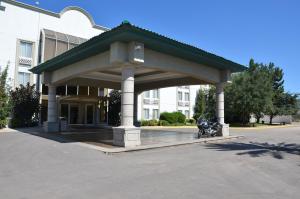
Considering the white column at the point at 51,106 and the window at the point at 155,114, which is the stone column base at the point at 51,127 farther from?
the window at the point at 155,114

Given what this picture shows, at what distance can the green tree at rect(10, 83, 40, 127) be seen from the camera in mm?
26484

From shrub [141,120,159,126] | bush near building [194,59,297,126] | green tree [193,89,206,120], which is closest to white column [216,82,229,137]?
bush near building [194,59,297,126]

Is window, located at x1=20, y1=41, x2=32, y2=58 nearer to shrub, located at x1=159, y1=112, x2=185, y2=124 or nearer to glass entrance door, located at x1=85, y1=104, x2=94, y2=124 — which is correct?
glass entrance door, located at x1=85, y1=104, x2=94, y2=124

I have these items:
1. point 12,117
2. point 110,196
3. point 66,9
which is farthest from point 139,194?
point 66,9

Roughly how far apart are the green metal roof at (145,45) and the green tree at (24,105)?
795cm

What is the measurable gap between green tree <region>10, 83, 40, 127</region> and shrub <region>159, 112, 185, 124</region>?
18557 mm

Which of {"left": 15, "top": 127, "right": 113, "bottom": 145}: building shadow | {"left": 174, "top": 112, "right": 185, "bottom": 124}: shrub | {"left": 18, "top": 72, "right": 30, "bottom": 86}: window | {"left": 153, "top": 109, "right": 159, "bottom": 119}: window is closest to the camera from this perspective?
{"left": 15, "top": 127, "right": 113, "bottom": 145}: building shadow

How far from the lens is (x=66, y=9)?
33.1 m

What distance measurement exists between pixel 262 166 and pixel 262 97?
3041 centimetres

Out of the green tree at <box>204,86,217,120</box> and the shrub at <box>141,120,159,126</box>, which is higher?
the green tree at <box>204,86,217,120</box>

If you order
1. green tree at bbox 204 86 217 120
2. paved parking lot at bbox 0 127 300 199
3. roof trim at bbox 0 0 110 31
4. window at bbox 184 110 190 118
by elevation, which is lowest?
paved parking lot at bbox 0 127 300 199

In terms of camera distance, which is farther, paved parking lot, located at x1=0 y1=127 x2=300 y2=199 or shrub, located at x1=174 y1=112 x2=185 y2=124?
shrub, located at x1=174 y1=112 x2=185 y2=124

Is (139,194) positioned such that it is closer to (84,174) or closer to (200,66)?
(84,174)

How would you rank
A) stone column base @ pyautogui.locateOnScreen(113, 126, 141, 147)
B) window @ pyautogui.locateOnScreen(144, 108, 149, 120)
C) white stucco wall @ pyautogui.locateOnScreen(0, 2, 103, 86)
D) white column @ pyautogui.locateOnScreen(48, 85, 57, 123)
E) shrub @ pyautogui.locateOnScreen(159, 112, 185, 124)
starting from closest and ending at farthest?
stone column base @ pyautogui.locateOnScreen(113, 126, 141, 147), white column @ pyautogui.locateOnScreen(48, 85, 57, 123), white stucco wall @ pyautogui.locateOnScreen(0, 2, 103, 86), window @ pyautogui.locateOnScreen(144, 108, 149, 120), shrub @ pyautogui.locateOnScreen(159, 112, 185, 124)
